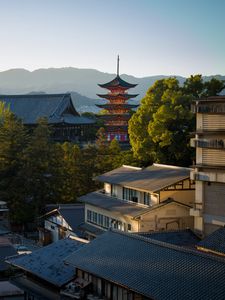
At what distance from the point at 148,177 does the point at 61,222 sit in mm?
8814

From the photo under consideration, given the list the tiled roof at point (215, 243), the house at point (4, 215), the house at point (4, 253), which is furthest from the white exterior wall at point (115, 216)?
the tiled roof at point (215, 243)

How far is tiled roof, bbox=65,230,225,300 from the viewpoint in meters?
17.0

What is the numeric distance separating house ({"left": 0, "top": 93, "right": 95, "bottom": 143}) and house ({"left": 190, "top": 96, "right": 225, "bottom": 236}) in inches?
1694

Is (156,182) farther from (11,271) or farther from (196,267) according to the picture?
(196,267)

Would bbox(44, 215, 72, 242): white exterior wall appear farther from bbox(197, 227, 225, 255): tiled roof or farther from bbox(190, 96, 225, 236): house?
bbox(197, 227, 225, 255): tiled roof

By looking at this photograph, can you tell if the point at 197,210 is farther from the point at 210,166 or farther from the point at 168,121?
the point at 168,121

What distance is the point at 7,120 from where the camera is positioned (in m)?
47.5

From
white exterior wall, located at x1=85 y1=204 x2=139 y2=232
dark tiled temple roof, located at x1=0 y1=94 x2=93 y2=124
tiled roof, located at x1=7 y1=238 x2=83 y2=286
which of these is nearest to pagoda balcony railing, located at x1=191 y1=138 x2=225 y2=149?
white exterior wall, located at x1=85 y1=204 x2=139 y2=232

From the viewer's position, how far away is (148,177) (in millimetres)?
34000

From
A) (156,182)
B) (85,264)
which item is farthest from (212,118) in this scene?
(85,264)

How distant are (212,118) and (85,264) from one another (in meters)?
10.3

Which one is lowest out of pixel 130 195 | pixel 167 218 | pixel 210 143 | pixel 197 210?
pixel 167 218

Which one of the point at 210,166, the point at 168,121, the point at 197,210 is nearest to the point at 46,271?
the point at 197,210

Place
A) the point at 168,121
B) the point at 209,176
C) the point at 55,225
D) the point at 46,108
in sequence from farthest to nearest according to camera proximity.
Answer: the point at 46,108
the point at 168,121
the point at 55,225
the point at 209,176
